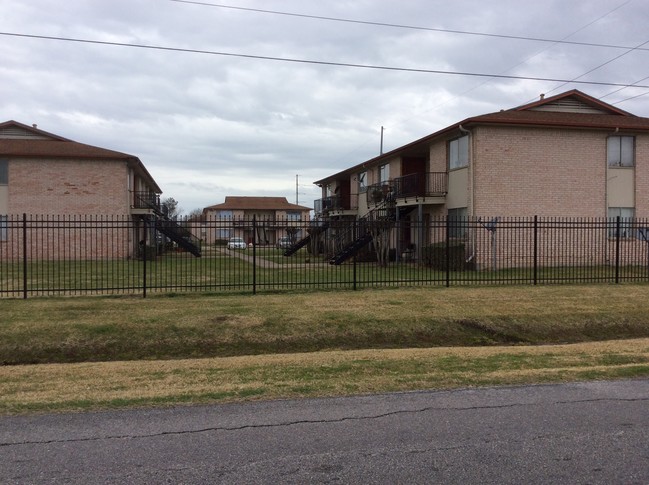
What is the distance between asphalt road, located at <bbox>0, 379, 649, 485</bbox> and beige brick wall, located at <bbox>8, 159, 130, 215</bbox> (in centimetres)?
2551

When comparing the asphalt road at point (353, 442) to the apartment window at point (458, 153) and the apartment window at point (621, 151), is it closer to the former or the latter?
the apartment window at point (458, 153)

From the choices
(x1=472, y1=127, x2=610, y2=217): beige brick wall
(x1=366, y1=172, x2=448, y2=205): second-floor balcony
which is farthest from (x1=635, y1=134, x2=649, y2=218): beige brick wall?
(x1=366, y1=172, x2=448, y2=205): second-floor balcony

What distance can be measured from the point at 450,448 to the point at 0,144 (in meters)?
30.8

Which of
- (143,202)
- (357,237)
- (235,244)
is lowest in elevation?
(235,244)

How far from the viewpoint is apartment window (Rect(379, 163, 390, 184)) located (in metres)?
31.7

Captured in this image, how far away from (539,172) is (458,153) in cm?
319

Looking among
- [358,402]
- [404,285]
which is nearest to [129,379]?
[358,402]

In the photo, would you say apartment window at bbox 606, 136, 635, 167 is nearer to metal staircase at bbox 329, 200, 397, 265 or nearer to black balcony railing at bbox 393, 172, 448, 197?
black balcony railing at bbox 393, 172, 448, 197

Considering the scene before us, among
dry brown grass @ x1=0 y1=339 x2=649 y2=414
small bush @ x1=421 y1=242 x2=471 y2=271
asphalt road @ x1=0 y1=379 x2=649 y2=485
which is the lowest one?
dry brown grass @ x1=0 y1=339 x2=649 y2=414

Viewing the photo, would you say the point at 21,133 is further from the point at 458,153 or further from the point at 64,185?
the point at 458,153

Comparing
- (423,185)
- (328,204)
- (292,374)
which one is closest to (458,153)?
(423,185)

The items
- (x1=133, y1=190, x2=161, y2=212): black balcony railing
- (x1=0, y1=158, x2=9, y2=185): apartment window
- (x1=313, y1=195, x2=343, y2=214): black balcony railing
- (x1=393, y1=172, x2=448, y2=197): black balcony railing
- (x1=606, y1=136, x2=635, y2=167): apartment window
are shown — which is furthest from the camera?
(x1=313, y1=195, x2=343, y2=214): black balcony railing

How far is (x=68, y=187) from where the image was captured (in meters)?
28.8

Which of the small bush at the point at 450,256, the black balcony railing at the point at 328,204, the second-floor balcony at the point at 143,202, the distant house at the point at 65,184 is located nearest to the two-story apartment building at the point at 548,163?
the small bush at the point at 450,256
